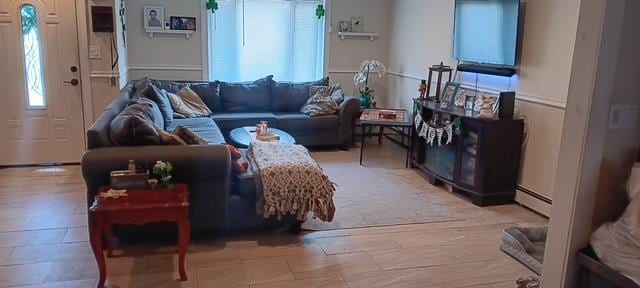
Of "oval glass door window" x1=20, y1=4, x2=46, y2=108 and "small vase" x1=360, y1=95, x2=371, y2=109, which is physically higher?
"oval glass door window" x1=20, y1=4, x2=46, y2=108

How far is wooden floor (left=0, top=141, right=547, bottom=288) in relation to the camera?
2.87 meters

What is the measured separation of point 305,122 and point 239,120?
78 centimetres

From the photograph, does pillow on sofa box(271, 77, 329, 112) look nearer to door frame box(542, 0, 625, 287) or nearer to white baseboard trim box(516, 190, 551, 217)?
white baseboard trim box(516, 190, 551, 217)

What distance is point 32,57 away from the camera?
4.88 metres

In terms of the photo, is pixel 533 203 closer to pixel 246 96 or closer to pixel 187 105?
pixel 246 96

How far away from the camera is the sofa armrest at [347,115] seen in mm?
6016

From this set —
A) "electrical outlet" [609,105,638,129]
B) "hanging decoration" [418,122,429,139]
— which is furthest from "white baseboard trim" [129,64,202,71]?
"electrical outlet" [609,105,638,129]

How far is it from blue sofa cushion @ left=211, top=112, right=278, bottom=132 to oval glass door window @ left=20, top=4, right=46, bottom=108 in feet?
5.85

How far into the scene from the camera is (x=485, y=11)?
4535 mm

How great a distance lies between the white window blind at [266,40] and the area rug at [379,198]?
1852 millimetres

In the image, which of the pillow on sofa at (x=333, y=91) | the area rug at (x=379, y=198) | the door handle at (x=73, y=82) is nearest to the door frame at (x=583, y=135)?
the area rug at (x=379, y=198)

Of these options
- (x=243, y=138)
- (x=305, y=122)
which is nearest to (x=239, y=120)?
(x=305, y=122)

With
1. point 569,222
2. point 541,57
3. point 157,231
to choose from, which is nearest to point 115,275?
point 157,231

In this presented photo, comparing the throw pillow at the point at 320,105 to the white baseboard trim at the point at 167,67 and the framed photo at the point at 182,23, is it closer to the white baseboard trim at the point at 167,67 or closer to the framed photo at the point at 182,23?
the white baseboard trim at the point at 167,67
